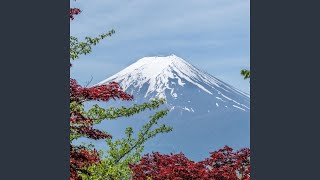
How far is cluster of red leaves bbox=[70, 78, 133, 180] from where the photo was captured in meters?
6.12

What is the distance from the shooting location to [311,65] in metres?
2.53

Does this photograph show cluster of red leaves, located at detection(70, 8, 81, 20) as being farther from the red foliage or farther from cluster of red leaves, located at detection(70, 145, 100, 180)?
cluster of red leaves, located at detection(70, 145, 100, 180)

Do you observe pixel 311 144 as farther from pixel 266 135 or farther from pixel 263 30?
pixel 263 30

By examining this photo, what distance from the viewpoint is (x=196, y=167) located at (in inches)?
378

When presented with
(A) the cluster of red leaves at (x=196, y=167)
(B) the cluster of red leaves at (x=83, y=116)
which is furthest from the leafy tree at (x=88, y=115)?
(A) the cluster of red leaves at (x=196, y=167)

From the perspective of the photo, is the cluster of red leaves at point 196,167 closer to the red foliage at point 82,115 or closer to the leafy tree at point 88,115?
the leafy tree at point 88,115

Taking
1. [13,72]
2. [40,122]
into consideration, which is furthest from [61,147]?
[13,72]

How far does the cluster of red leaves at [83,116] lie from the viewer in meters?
6.12

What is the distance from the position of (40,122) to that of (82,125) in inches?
164

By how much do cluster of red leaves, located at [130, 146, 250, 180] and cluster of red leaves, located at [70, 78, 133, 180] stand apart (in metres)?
3.00

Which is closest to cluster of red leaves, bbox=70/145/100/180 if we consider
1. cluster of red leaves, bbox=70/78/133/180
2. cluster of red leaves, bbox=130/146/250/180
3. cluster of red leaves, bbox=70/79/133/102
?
cluster of red leaves, bbox=70/78/133/180

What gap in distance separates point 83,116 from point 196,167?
3493 mm

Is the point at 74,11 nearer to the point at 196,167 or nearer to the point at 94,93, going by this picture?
the point at 94,93

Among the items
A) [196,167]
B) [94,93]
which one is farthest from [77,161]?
[196,167]
